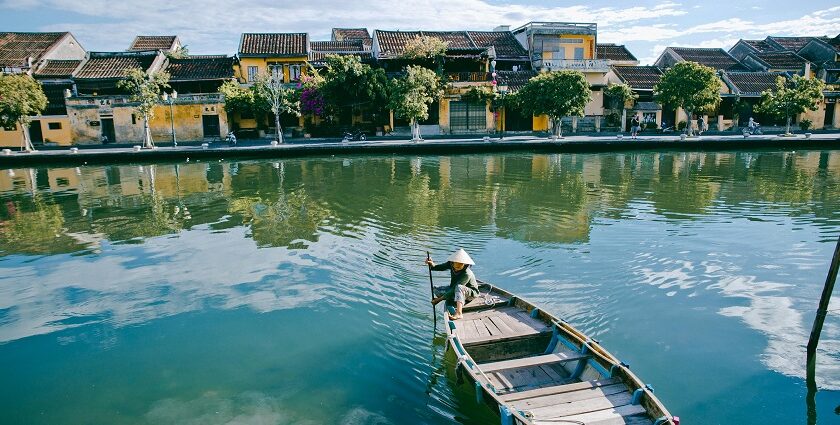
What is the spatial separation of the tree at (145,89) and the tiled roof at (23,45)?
9.25 meters

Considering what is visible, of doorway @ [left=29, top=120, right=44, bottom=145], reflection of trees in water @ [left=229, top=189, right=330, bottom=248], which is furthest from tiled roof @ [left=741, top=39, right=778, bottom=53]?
doorway @ [left=29, top=120, right=44, bottom=145]

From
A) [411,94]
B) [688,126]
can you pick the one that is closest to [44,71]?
[411,94]

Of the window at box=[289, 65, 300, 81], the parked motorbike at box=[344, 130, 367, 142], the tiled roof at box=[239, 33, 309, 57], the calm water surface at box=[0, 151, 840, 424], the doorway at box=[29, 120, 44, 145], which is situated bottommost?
the calm water surface at box=[0, 151, 840, 424]

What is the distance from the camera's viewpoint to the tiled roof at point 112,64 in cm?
3600

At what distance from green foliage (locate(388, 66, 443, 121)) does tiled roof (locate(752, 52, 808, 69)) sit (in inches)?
1092

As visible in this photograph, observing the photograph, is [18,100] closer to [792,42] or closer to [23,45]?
[23,45]

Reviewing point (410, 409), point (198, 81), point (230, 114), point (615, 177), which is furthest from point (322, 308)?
point (198, 81)

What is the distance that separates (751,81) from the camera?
40688 millimetres

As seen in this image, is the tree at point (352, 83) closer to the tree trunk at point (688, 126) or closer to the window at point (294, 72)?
the window at point (294, 72)

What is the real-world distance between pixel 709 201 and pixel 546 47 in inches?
980

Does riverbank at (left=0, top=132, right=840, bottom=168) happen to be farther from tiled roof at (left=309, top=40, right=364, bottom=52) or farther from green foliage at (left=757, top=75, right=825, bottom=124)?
tiled roof at (left=309, top=40, right=364, bottom=52)

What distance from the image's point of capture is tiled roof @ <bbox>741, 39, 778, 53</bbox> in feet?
154

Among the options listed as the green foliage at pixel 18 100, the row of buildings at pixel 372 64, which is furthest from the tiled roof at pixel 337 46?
the green foliage at pixel 18 100

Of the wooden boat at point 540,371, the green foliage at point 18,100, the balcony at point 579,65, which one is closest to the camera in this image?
the wooden boat at point 540,371
